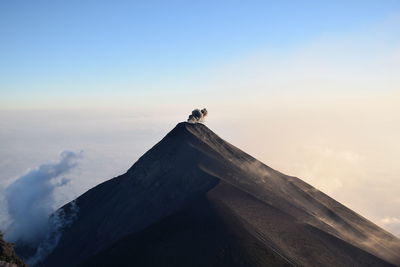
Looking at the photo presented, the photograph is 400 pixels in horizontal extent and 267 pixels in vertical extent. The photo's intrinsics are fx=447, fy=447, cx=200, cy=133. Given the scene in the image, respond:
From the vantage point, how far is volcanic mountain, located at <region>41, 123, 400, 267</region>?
246 feet

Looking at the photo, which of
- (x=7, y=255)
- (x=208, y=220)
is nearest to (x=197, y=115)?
(x=208, y=220)

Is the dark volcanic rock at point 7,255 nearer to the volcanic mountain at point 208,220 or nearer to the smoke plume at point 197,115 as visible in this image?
the volcanic mountain at point 208,220

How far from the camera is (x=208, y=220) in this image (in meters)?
83.4

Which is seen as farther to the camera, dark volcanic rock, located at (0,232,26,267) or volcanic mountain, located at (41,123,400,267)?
volcanic mountain, located at (41,123,400,267)

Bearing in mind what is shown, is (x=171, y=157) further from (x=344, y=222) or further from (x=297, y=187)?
(x=344, y=222)

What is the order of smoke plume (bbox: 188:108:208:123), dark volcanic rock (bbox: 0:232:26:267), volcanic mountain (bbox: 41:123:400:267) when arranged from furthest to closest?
1. smoke plume (bbox: 188:108:208:123)
2. volcanic mountain (bbox: 41:123:400:267)
3. dark volcanic rock (bbox: 0:232:26:267)

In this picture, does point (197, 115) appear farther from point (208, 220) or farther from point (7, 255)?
point (7, 255)

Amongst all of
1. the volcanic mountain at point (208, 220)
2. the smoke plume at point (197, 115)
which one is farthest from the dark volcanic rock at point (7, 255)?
the smoke plume at point (197, 115)

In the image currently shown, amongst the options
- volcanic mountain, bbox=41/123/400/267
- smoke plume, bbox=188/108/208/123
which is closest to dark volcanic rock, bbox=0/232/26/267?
volcanic mountain, bbox=41/123/400/267

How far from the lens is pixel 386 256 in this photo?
9675 cm

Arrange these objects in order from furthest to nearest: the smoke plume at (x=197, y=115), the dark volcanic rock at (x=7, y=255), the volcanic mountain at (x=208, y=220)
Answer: the smoke plume at (x=197, y=115) → the volcanic mountain at (x=208, y=220) → the dark volcanic rock at (x=7, y=255)

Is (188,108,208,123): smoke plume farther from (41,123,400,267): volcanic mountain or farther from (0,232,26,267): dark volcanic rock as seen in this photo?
(0,232,26,267): dark volcanic rock

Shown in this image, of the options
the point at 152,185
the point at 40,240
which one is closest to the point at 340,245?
the point at 152,185

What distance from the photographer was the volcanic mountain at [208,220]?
7506 centimetres
